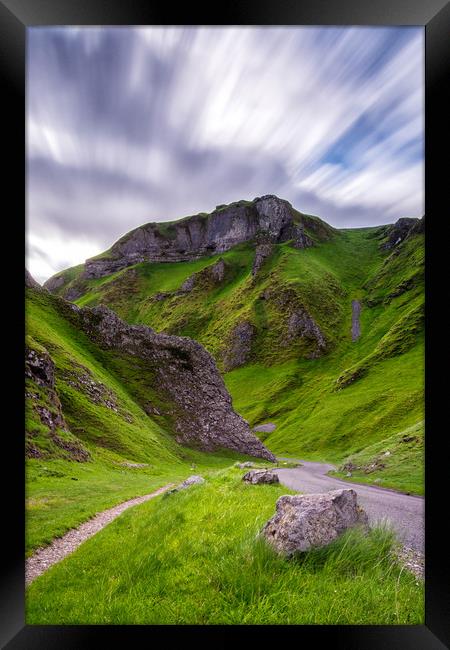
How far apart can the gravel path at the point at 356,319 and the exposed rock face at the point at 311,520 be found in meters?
131

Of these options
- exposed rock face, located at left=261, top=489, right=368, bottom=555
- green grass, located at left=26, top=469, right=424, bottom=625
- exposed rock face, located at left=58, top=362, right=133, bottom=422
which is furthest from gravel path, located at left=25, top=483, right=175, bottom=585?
exposed rock face, located at left=58, top=362, right=133, bottom=422

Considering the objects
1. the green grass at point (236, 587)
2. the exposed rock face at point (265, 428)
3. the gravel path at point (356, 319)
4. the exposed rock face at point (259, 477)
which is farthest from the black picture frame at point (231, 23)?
A: the gravel path at point (356, 319)

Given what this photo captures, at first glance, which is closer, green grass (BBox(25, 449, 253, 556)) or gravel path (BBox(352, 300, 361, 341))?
green grass (BBox(25, 449, 253, 556))

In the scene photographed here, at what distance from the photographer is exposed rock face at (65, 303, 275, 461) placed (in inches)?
1866

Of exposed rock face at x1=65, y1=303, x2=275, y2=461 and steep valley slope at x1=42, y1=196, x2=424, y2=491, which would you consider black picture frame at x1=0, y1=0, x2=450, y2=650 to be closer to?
steep valley slope at x1=42, y1=196, x2=424, y2=491

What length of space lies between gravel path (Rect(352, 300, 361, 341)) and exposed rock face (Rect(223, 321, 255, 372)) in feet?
132

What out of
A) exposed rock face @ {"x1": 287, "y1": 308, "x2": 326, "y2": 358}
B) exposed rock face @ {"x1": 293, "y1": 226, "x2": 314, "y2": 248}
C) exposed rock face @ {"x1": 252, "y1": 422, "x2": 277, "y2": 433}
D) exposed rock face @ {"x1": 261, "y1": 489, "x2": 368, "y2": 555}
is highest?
exposed rock face @ {"x1": 293, "y1": 226, "x2": 314, "y2": 248}

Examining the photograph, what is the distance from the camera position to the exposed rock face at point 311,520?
4.92 m

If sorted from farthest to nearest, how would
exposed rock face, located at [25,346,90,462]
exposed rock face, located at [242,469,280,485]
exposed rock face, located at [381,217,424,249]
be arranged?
exposed rock face, located at [381,217,424,249] < exposed rock face, located at [25,346,90,462] < exposed rock face, located at [242,469,280,485]

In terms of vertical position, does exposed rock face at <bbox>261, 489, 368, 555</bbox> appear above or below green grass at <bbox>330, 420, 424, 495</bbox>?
above

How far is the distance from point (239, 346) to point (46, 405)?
4632 inches
